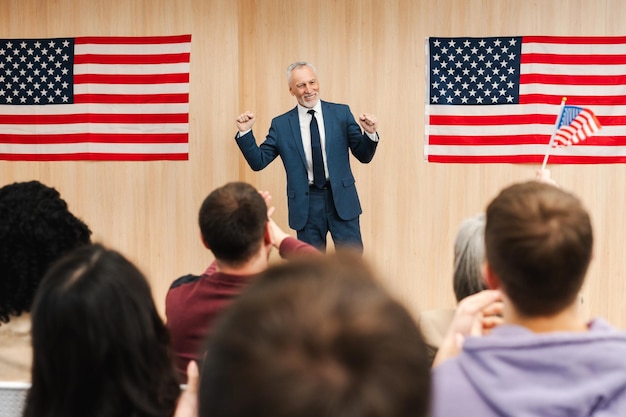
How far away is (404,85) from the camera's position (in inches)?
187

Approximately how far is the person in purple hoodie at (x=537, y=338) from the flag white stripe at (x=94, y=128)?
3884mm

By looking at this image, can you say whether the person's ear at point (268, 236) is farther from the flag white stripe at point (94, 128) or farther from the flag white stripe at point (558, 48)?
the flag white stripe at point (558, 48)

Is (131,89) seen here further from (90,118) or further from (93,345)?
(93,345)

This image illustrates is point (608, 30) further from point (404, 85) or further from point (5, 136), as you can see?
point (5, 136)

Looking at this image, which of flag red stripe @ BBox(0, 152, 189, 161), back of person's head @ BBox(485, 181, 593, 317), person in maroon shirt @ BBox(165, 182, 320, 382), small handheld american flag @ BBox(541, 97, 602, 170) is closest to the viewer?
back of person's head @ BBox(485, 181, 593, 317)

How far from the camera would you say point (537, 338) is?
1127 mm

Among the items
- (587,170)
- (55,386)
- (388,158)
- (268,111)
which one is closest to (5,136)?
(268,111)

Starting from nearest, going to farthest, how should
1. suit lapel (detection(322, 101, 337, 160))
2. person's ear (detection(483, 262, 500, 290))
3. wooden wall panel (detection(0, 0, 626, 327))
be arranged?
person's ear (detection(483, 262, 500, 290))
suit lapel (detection(322, 101, 337, 160))
wooden wall panel (detection(0, 0, 626, 327))

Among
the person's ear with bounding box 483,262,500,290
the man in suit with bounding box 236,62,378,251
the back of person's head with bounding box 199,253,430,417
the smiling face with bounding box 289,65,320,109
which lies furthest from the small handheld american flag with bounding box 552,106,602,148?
the back of person's head with bounding box 199,253,430,417

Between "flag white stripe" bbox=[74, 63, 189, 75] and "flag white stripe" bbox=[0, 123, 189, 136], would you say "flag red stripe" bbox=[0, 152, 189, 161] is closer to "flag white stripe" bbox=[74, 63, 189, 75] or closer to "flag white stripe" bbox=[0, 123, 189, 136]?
"flag white stripe" bbox=[0, 123, 189, 136]

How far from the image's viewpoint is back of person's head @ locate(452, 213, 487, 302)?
1697mm

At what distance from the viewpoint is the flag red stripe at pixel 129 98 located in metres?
4.82

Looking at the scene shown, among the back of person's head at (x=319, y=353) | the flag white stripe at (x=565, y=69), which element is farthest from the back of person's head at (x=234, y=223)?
the flag white stripe at (x=565, y=69)

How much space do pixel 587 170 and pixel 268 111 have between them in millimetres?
2248
